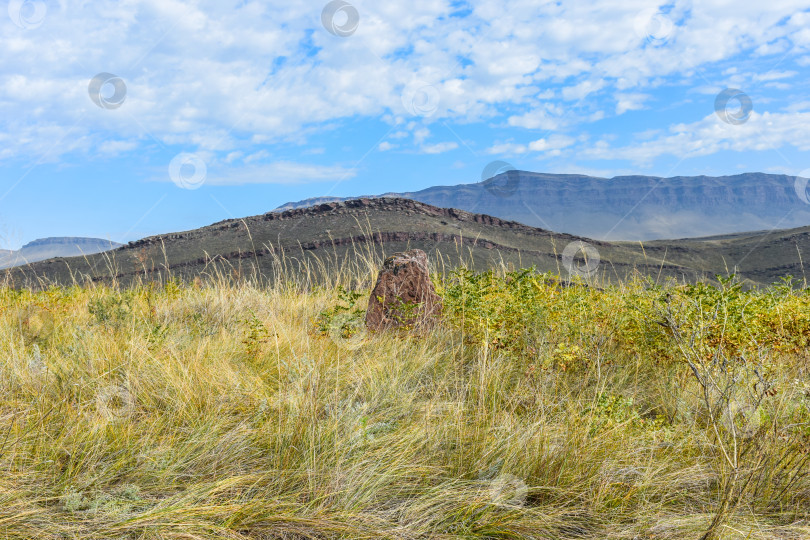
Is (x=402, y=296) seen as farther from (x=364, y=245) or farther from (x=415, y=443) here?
(x=364, y=245)

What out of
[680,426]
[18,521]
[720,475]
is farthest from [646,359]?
[18,521]

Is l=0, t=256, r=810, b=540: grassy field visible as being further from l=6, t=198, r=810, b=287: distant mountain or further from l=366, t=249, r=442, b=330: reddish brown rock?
l=6, t=198, r=810, b=287: distant mountain

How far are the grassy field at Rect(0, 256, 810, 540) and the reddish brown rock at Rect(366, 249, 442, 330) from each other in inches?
33.0

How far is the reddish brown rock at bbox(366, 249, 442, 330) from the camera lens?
15.6ft

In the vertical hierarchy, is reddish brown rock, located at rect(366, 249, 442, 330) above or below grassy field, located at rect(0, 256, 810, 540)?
above

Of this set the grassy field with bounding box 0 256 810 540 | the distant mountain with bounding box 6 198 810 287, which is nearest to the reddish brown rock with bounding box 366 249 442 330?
the grassy field with bounding box 0 256 810 540

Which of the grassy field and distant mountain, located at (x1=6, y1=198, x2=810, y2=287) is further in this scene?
distant mountain, located at (x1=6, y1=198, x2=810, y2=287)

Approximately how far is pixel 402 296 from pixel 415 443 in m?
2.63

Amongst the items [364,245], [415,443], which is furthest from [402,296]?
[364,245]

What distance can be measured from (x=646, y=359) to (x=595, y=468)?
198 cm

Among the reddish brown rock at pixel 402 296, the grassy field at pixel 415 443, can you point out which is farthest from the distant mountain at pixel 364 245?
the grassy field at pixel 415 443

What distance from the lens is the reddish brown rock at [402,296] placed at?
4770 millimetres

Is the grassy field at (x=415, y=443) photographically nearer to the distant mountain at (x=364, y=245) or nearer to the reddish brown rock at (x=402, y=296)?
the reddish brown rock at (x=402, y=296)

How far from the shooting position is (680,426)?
2.63 meters
